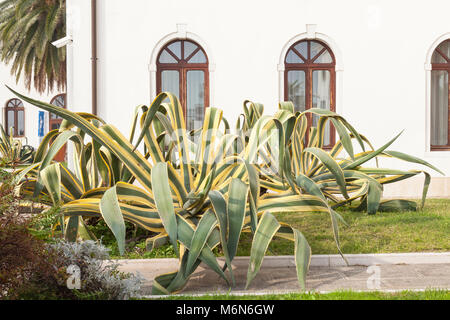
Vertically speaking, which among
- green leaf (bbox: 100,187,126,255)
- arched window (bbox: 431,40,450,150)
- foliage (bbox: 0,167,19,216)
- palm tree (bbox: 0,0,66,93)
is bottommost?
green leaf (bbox: 100,187,126,255)

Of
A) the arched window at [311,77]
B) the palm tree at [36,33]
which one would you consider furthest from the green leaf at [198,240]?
the palm tree at [36,33]

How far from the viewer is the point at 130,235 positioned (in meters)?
5.31

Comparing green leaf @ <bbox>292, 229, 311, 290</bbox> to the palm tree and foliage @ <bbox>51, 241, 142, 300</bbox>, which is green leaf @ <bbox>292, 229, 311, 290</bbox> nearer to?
foliage @ <bbox>51, 241, 142, 300</bbox>

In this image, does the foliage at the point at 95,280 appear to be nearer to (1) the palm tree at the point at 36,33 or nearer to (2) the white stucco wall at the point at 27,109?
(1) the palm tree at the point at 36,33

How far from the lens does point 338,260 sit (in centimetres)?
439

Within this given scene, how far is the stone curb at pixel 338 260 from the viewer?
4367 millimetres

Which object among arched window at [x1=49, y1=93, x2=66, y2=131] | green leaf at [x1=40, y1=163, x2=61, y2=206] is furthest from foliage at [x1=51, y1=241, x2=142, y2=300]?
arched window at [x1=49, y1=93, x2=66, y2=131]

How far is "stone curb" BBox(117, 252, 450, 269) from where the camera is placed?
4.37 meters

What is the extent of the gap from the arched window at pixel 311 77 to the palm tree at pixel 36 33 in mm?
10055

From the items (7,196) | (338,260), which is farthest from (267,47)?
(7,196)

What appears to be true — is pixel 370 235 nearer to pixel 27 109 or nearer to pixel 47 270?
pixel 47 270

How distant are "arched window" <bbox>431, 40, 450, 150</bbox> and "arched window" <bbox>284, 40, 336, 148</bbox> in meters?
2.47

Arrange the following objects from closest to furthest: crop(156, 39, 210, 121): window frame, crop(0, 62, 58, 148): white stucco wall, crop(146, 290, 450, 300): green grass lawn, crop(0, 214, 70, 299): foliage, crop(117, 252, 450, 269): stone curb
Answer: crop(0, 214, 70, 299): foliage, crop(146, 290, 450, 300): green grass lawn, crop(117, 252, 450, 269): stone curb, crop(156, 39, 210, 121): window frame, crop(0, 62, 58, 148): white stucco wall
